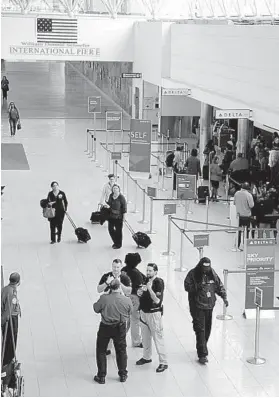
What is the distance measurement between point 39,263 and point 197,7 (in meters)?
26.4

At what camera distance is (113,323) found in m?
10.1

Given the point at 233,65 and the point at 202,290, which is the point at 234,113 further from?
the point at 202,290

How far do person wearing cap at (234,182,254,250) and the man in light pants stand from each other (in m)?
6.86

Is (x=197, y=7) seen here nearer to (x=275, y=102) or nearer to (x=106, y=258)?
(x=275, y=102)

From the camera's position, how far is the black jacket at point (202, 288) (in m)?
10.7

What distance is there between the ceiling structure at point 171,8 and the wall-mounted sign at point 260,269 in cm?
2132

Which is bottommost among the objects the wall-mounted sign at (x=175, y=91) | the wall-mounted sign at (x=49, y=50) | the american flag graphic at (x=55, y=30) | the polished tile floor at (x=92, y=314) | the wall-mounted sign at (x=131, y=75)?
the polished tile floor at (x=92, y=314)

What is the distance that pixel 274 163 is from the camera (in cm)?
2245

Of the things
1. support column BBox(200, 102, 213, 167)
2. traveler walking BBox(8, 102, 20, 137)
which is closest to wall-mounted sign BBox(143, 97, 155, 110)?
traveler walking BBox(8, 102, 20, 137)

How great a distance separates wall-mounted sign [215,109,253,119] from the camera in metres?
21.0

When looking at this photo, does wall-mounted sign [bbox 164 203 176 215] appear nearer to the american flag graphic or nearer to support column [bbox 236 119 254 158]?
support column [bbox 236 119 254 158]

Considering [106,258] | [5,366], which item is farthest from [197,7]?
[5,366]

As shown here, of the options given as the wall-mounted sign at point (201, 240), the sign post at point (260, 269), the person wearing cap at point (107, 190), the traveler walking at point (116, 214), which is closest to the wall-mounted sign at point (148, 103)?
the person wearing cap at point (107, 190)

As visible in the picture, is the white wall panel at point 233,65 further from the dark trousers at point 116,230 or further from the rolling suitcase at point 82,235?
the rolling suitcase at point 82,235
